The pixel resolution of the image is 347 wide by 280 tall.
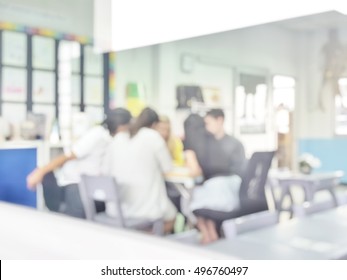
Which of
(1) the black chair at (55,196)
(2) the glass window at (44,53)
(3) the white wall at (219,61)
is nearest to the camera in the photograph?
(3) the white wall at (219,61)

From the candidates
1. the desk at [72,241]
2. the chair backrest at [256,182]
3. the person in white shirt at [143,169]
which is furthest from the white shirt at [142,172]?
the chair backrest at [256,182]

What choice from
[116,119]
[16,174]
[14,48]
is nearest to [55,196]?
[16,174]

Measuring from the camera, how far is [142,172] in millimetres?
2277

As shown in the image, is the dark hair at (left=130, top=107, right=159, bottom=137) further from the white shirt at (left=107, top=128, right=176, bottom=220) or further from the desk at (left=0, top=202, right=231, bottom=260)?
the desk at (left=0, top=202, right=231, bottom=260)

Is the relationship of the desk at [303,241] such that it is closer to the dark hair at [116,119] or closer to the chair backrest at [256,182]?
the chair backrest at [256,182]

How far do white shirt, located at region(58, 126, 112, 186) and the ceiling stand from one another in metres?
1.05

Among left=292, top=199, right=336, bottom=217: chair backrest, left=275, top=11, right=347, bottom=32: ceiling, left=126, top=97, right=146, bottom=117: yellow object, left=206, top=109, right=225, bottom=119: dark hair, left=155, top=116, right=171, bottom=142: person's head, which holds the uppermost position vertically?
left=275, top=11, right=347, bottom=32: ceiling

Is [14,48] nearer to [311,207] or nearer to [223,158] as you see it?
[223,158]

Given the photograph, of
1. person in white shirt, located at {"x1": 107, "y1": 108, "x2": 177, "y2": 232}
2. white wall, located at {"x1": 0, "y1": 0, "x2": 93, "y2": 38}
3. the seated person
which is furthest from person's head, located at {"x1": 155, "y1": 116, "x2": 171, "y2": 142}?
white wall, located at {"x1": 0, "y1": 0, "x2": 93, "y2": 38}

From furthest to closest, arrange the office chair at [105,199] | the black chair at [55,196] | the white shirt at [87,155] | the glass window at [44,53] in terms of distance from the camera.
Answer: the glass window at [44,53], the black chair at [55,196], the white shirt at [87,155], the office chair at [105,199]

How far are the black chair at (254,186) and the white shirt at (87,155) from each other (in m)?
0.78

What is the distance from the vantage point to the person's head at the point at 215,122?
6.59ft

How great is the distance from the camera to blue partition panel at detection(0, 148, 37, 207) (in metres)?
2.75

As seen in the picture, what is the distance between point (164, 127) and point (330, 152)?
75cm
